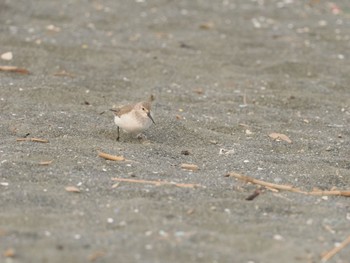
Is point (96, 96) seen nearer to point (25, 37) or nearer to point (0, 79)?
point (0, 79)

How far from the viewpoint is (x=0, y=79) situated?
8.45 m

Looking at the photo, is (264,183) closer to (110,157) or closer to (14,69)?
(110,157)

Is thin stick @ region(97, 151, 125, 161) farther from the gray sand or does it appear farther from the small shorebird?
the small shorebird

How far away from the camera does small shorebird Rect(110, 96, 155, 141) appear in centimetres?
657

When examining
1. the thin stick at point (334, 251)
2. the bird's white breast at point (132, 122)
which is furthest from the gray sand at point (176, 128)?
the bird's white breast at point (132, 122)

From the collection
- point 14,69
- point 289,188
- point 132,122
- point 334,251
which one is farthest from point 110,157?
point 14,69

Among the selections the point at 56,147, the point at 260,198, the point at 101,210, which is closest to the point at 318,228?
the point at 260,198

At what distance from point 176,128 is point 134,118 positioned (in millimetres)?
714

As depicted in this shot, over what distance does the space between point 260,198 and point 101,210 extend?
111 cm

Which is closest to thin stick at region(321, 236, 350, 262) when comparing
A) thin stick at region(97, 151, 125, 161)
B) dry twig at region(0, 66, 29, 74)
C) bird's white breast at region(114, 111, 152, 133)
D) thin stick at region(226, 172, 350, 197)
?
thin stick at region(226, 172, 350, 197)

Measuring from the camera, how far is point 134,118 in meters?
6.56

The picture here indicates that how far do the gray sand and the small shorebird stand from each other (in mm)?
169

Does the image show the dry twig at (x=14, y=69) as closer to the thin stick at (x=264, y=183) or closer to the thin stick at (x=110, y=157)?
the thin stick at (x=110, y=157)

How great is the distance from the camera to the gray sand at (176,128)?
4.60 meters
